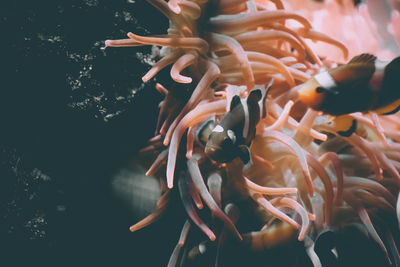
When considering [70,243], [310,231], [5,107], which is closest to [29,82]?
[5,107]

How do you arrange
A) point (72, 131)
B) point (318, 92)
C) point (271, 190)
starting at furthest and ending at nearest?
1. point (72, 131)
2. point (271, 190)
3. point (318, 92)

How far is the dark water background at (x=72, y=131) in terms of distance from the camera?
0.87 metres

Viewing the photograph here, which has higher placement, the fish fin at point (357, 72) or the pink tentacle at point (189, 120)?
the fish fin at point (357, 72)

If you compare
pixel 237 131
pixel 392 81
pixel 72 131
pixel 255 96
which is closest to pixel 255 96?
pixel 255 96

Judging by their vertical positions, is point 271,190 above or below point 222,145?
below

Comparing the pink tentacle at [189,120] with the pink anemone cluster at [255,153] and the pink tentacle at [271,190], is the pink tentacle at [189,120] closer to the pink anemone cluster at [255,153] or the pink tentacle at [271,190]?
the pink anemone cluster at [255,153]

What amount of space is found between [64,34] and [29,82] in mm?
166

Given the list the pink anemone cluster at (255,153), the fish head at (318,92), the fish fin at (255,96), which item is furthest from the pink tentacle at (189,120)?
the fish head at (318,92)

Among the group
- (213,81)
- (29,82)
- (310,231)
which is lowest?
(310,231)

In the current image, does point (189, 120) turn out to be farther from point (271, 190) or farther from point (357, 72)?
point (357, 72)

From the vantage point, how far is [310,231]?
908 mm

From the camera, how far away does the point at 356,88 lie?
0.75m

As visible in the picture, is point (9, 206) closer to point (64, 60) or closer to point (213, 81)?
point (64, 60)

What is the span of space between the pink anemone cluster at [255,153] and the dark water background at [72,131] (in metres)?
0.08
